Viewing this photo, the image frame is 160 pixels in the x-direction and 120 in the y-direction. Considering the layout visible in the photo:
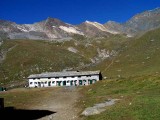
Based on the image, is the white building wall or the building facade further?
the white building wall

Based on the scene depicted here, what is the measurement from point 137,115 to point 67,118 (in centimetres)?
1108

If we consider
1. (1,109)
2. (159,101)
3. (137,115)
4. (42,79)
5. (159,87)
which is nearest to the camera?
(137,115)

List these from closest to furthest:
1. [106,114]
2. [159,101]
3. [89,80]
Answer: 1. [106,114]
2. [159,101]
3. [89,80]

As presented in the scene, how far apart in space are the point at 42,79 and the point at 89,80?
26.3 m

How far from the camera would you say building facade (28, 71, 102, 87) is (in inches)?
6250

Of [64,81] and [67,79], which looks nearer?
[67,79]

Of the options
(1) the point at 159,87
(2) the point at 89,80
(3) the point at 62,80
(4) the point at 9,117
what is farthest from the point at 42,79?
(4) the point at 9,117

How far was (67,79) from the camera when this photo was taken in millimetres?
165375

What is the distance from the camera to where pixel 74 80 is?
16388 cm

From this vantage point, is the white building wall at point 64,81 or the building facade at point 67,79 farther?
the white building wall at point 64,81

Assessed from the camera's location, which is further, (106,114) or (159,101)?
(159,101)

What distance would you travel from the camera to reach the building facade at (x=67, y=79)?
6250 inches

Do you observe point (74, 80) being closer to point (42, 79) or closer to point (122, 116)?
point (42, 79)

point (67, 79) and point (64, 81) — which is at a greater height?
point (67, 79)
